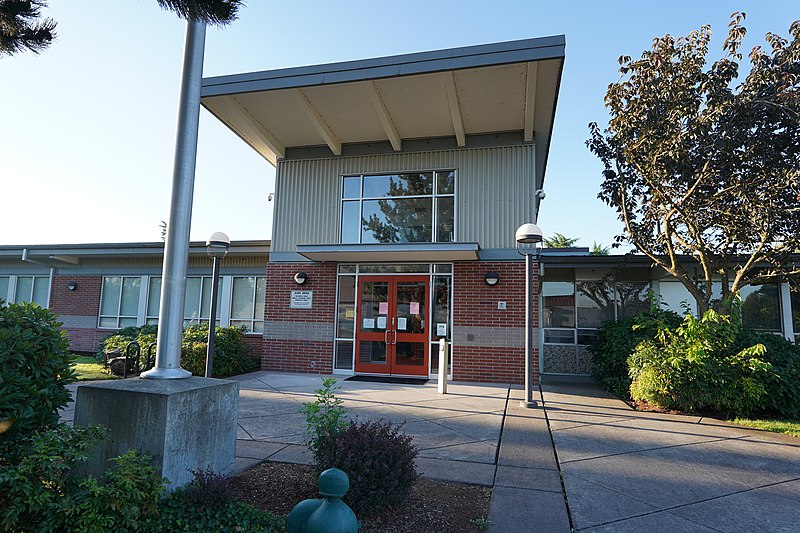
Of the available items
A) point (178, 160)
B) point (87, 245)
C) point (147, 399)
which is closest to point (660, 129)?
point (178, 160)

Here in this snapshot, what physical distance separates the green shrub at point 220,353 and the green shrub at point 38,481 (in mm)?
7755

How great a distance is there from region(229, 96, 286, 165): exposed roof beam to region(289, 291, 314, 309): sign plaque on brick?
12.3ft

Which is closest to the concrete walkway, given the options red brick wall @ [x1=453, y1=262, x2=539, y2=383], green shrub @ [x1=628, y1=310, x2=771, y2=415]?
green shrub @ [x1=628, y1=310, x2=771, y2=415]

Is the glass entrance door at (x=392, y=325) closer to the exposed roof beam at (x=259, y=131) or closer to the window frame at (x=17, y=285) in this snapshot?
the exposed roof beam at (x=259, y=131)

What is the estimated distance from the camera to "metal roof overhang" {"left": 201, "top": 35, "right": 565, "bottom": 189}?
8.69 m

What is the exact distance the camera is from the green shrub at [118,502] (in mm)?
2594

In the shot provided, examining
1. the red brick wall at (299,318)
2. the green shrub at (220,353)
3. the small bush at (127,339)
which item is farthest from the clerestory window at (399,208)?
the small bush at (127,339)

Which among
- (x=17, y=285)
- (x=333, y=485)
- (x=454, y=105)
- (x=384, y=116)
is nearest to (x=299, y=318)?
(x=384, y=116)

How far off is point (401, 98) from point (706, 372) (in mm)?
7490

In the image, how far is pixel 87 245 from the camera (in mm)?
15008

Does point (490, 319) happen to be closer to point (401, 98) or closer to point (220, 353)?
point (401, 98)

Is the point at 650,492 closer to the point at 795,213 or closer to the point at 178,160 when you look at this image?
the point at 178,160

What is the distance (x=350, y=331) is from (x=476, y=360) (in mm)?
3090

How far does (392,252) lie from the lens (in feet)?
33.4
